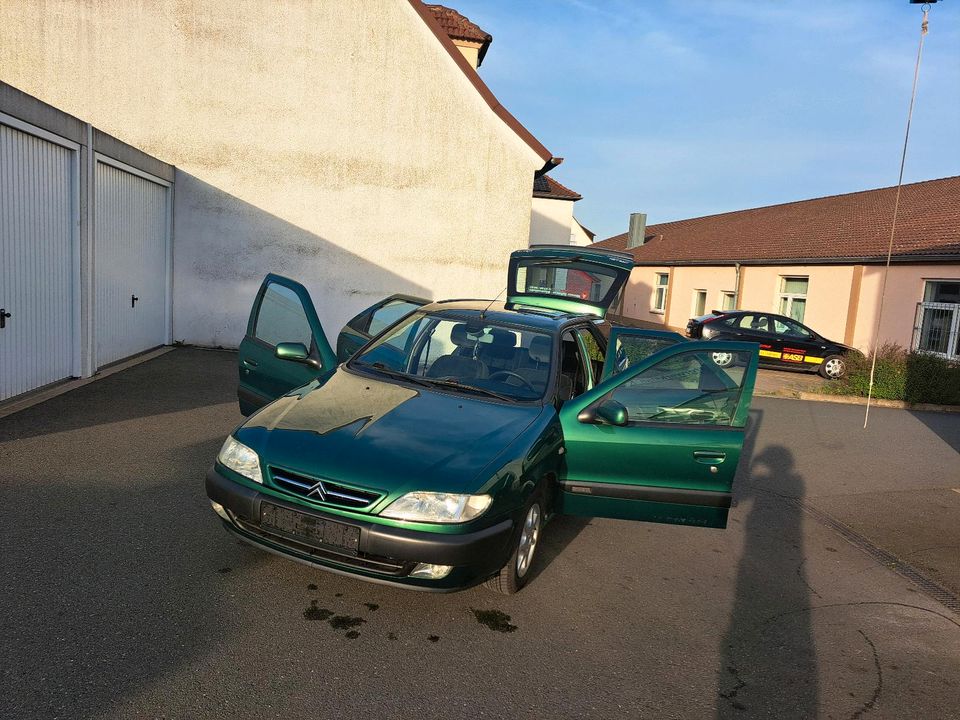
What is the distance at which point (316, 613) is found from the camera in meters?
3.59

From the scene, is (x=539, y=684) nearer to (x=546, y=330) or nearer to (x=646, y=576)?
(x=646, y=576)

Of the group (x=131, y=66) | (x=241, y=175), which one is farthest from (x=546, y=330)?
(x=131, y=66)

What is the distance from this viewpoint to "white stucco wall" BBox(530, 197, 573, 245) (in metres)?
19.3

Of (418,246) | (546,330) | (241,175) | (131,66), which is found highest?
(131,66)

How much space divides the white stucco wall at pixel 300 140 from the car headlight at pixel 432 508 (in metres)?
10.7

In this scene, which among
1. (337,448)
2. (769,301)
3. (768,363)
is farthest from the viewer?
(769,301)

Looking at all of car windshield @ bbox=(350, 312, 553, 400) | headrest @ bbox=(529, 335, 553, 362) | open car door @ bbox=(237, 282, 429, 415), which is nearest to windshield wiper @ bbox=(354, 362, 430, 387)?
car windshield @ bbox=(350, 312, 553, 400)

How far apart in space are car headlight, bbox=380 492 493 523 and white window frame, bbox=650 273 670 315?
103 ft

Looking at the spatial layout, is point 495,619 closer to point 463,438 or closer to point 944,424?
point 463,438

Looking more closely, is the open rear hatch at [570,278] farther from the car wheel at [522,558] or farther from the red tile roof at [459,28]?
the red tile roof at [459,28]

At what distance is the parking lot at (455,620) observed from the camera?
9.77ft

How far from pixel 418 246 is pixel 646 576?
33.3ft

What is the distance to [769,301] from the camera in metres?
24.1

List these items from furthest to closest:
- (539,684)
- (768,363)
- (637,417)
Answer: (768,363)
(637,417)
(539,684)
